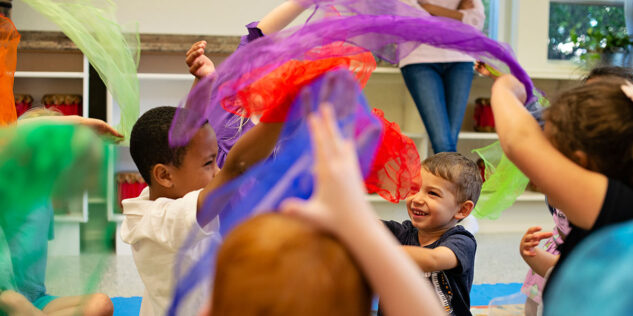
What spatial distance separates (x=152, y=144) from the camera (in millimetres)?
1255

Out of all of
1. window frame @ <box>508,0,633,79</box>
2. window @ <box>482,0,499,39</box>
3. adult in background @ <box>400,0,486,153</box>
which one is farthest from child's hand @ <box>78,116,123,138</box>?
window @ <box>482,0,499,39</box>

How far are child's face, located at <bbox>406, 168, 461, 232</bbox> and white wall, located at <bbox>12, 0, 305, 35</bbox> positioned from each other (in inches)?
102

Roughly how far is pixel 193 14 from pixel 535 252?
298 centimetres

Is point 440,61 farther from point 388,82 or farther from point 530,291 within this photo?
point 530,291

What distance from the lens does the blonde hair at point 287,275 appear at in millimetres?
539

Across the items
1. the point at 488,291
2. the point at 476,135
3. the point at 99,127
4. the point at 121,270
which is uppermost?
the point at 99,127

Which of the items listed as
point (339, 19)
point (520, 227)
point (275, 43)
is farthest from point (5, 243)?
point (520, 227)

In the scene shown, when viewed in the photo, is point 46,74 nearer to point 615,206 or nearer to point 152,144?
point 152,144

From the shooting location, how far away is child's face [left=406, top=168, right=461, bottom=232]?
4.87 ft

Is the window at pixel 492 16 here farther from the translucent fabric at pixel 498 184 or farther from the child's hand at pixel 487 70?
the child's hand at pixel 487 70

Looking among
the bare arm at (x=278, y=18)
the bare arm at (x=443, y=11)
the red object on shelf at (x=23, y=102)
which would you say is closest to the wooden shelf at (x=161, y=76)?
the red object on shelf at (x=23, y=102)

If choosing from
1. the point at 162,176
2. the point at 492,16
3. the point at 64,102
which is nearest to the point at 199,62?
the point at 162,176

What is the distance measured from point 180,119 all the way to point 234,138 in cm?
54

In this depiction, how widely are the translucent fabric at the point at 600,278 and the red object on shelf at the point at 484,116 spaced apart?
327 cm
